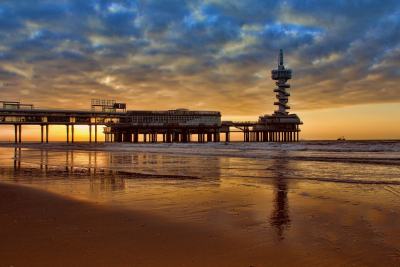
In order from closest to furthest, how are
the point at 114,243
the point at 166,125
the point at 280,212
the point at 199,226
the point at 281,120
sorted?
1. the point at 114,243
2. the point at 199,226
3. the point at 280,212
4. the point at 166,125
5. the point at 281,120

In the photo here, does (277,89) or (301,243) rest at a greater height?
(277,89)

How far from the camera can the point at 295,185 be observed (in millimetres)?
12000

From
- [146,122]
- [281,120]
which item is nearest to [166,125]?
[146,122]

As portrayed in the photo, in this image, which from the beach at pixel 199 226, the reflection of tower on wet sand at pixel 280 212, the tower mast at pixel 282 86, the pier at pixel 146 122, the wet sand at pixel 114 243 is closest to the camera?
the wet sand at pixel 114 243

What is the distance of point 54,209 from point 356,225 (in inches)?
219

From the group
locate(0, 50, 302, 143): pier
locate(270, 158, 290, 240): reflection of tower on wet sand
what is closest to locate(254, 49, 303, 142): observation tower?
locate(0, 50, 302, 143): pier

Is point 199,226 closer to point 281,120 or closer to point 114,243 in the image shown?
point 114,243

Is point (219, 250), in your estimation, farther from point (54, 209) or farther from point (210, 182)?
point (210, 182)

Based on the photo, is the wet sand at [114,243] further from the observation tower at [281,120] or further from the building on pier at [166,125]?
the observation tower at [281,120]

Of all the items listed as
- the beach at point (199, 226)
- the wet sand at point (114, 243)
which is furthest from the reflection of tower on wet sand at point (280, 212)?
the wet sand at point (114, 243)

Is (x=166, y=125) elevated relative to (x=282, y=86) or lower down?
lower down

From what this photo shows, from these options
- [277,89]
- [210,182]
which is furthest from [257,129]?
[210,182]

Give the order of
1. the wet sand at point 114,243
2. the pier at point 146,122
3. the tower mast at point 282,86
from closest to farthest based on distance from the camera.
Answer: the wet sand at point 114,243 < the pier at point 146,122 < the tower mast at point 282,86

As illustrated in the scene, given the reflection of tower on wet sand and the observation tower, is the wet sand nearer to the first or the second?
the reflection of tower on wet sand
